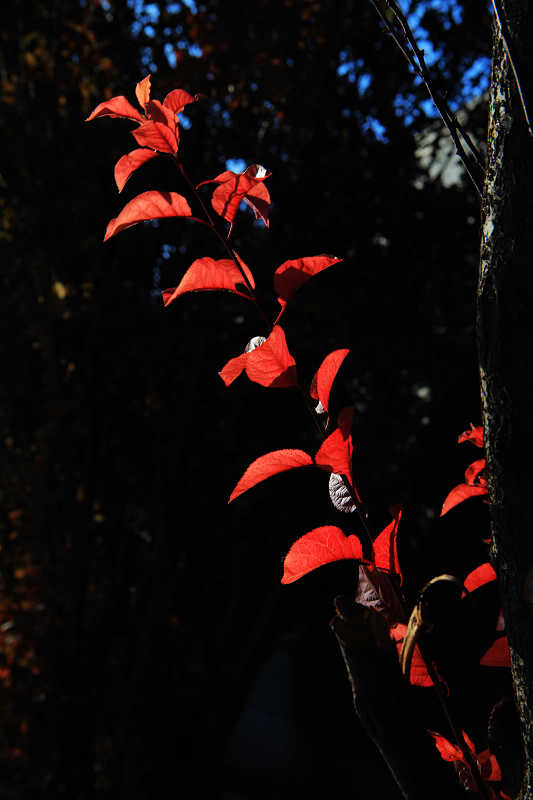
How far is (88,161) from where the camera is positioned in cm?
237

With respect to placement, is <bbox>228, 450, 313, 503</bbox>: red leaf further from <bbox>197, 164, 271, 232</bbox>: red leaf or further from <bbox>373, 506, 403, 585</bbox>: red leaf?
<bbox>197, 164, 271, 232</bbox>: red leaf

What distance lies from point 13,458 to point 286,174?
153cm

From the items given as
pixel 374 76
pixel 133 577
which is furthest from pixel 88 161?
pixel 133 577

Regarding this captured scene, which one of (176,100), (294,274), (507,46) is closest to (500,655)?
(294,274)

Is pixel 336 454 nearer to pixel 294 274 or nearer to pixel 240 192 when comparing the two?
pixel 294 274

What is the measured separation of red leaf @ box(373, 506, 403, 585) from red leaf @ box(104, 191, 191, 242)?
0.38 m

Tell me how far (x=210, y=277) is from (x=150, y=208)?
94 millimetres

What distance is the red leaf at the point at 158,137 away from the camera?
2.01 feet

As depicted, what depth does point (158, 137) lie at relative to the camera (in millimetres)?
621

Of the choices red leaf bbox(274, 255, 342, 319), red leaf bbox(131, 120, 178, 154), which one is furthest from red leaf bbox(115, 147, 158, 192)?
red leaf bbox(274, 255, 342, 319)

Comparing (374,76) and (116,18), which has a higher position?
(116,18)

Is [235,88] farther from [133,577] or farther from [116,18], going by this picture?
[133,577]

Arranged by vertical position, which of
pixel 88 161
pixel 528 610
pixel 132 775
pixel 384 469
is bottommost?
pixel 132 775

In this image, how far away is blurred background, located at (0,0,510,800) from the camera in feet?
7.46
